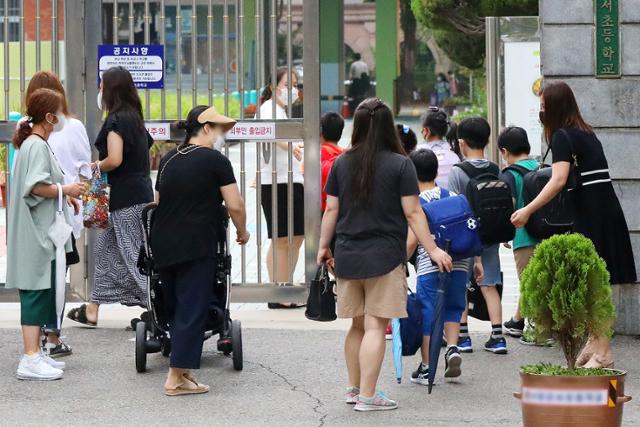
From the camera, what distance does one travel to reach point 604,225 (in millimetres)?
8234

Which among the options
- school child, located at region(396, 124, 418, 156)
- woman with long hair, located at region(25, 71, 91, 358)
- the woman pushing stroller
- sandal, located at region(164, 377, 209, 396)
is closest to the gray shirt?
the woman pushing stroller

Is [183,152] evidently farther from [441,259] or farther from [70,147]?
[70,147]

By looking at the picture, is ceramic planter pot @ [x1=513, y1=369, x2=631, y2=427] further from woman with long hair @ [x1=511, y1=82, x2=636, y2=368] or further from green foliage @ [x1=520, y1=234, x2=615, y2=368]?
woman with long hair @ [x1=511, y1=82, x2=636, y2=368]

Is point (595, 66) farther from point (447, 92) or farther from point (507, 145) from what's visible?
point (447, 92)

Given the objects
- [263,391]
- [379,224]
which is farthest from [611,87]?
[263,391]

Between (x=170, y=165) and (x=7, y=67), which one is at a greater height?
(x=7, y=67)

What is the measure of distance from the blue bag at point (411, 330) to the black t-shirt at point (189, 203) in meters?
1.18

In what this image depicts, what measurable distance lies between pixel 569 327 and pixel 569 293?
0.17 m

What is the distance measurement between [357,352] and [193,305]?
0.96 metres

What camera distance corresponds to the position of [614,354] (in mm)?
8750

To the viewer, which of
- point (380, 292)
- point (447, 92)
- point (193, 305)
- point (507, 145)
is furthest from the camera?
point (447, 92)

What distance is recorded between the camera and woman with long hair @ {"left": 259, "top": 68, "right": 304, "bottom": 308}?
10070 millimetres

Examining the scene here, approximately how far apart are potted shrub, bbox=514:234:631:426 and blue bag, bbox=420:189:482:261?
3.97ft

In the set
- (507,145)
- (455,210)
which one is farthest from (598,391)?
(507,145)
